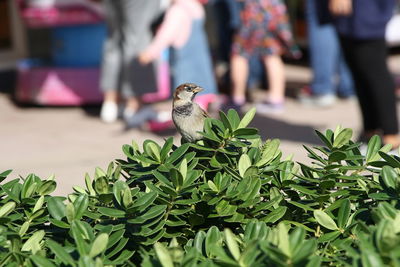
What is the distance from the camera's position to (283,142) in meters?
6.84

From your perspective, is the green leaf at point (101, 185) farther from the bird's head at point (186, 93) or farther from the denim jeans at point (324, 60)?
the denim jeans at point (324, 60)

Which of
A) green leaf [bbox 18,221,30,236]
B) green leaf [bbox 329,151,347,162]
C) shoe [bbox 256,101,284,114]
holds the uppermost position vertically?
green leaf [bbox 329,151,347,162]

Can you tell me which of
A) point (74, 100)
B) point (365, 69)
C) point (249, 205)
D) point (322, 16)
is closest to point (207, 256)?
point (249, 205)

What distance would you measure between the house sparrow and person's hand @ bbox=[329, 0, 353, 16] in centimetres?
231

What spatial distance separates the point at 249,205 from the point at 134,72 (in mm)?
5638

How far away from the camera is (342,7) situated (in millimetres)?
5867

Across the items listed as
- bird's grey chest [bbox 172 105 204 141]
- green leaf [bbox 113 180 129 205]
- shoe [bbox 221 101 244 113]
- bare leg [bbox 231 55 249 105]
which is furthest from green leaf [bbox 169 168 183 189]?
shoe [bbox 221 101 244 113]

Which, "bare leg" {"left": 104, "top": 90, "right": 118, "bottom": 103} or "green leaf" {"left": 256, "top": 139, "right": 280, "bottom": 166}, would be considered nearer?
"green leaf" {"left": 256, "top": 139, "right": 280, "bottom": 166}

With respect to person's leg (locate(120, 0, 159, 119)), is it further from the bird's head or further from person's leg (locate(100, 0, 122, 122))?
the bird's head

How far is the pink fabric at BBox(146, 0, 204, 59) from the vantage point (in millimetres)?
7066

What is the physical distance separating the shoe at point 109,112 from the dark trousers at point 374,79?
2.66 m

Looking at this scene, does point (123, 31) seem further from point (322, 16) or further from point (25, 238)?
point (25, 238)

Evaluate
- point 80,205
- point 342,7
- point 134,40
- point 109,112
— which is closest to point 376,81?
point 342,7

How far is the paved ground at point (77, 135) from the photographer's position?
6309 mm
